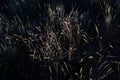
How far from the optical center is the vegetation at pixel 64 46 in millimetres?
2748

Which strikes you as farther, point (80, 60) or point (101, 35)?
point (101, 35)

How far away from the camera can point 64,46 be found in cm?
296

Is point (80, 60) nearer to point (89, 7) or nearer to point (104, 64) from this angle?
point (104, 64)

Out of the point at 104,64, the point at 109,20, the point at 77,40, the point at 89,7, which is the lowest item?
the point at 104,64

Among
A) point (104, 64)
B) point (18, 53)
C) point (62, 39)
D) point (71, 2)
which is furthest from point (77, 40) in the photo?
point (71, 2)

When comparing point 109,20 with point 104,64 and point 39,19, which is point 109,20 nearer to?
point 104,64

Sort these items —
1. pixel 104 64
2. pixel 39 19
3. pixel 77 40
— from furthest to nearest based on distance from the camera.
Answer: pixel 39 19
pixel 77 40
pixel 104 64

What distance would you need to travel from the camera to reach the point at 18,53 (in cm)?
310

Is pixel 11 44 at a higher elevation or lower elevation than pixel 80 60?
higher

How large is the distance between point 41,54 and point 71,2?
108 centimetres

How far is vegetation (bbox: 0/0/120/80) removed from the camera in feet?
9.02

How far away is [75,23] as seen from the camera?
10.1 feet

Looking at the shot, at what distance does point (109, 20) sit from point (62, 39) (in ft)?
1.70

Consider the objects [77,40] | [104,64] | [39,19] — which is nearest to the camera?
[104,64]
